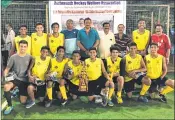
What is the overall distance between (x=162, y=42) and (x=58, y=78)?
2.85ft

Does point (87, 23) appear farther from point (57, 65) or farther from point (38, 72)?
point (38, 72)

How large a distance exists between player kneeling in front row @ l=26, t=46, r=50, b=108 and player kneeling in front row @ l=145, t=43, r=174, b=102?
31.4 inches

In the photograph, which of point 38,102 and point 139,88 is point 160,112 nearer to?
point 139,88

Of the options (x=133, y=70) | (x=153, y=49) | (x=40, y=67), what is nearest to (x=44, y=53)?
(x=40, y=67)

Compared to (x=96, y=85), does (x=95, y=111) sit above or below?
below

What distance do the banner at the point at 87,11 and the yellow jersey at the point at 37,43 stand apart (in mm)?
148

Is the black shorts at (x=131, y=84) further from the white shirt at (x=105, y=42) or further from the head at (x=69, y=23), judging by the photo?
the head at (x=69, y=23)

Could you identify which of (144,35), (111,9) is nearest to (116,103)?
(144,35)

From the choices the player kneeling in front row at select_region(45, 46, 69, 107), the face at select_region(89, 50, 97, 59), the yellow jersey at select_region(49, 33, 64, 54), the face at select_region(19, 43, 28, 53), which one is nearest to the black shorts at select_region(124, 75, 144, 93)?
the face at select_region(89, 50, 97, 59)

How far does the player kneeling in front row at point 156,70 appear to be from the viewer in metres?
2.54

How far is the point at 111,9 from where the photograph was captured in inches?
A: 96.8

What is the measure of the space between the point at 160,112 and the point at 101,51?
695 mm

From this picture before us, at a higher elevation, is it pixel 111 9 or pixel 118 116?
pixel 111 9

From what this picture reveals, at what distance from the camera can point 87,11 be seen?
96.8 inches
